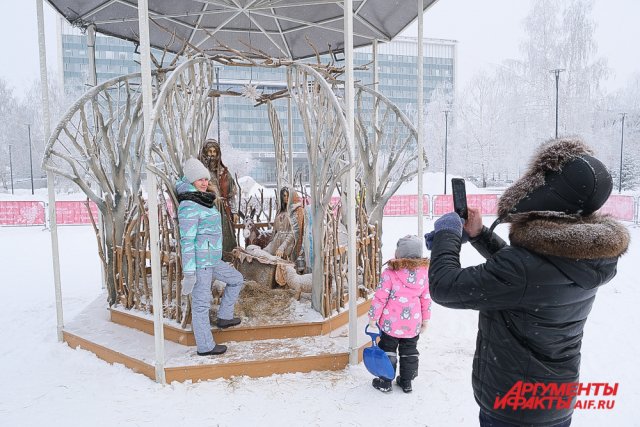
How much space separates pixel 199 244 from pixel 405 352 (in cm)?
200

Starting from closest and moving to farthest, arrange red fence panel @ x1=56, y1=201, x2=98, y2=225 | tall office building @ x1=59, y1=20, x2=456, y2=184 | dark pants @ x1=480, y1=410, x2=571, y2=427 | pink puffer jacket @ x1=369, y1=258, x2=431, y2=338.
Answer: dark pants @ x1=480, y1=410, x2=571, y2=427 < pink puffer jacket @ x1=369, y1=258, x2=431, y2=338 < red fence panel @ x1=56, y1=201, x2=98, y2=225 < tall office building @ x1=59, y1=20, x2=456, y2=184

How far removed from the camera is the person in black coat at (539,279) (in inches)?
58.0

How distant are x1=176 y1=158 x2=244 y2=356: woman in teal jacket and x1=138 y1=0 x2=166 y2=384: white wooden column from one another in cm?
23

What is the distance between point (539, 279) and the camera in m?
1.47

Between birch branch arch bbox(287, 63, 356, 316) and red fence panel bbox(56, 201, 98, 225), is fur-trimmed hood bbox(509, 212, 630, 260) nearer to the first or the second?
birch branch arch bbox(287, 63, 356, 316)

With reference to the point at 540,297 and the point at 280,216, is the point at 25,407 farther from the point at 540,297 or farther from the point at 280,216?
the point at 540,297

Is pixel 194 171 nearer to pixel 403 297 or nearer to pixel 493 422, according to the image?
pixel 403 297

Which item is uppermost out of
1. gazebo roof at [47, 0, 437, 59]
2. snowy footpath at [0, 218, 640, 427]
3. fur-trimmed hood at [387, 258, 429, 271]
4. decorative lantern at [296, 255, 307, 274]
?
gazebo roof at [47, 0, 437, 59]

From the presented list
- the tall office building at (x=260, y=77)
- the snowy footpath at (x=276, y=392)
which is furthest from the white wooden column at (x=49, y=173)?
the tall office building at (x=260, y=77)

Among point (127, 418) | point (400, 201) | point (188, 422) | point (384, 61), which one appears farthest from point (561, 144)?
point (384, 61)

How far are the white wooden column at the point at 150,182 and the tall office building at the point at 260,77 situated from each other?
109ft

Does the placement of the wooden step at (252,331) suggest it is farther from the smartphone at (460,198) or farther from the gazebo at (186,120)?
the smartphone at (460,198)

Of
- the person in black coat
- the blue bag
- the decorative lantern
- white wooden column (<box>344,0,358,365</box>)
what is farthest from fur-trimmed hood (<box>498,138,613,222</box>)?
the decorative lantern

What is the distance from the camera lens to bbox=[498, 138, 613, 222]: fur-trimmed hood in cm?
148
